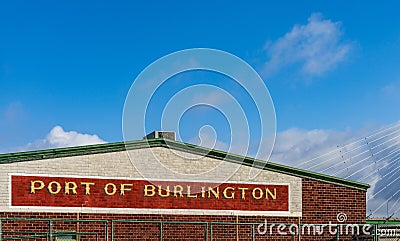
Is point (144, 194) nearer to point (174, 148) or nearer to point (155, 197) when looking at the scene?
point (155, 197)

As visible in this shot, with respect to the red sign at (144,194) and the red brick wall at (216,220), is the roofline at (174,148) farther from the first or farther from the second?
the red sign at (144,194)

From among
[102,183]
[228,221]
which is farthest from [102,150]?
[228,221]

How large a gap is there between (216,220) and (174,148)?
3.80 m

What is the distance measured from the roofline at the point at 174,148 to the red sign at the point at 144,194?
813 mm

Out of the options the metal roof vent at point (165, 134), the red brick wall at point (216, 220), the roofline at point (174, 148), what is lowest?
the red brick wall at point (216, 220)

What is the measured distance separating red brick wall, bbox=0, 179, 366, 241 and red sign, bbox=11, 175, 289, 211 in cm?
47

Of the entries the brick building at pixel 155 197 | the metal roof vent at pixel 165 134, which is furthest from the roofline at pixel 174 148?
the metal roof vent at pixel 165 134

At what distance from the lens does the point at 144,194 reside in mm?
26938

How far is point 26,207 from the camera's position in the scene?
24.8 m

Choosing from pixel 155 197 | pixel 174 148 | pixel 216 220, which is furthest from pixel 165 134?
pixel 216 220

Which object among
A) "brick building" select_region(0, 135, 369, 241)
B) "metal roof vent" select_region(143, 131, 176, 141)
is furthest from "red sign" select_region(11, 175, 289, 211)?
"metal roof vent" select_region(143, 131, 176, 141)

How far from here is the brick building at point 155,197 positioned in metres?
25.0

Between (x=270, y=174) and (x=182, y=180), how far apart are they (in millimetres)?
4354

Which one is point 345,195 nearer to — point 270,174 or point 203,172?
point 270,174
